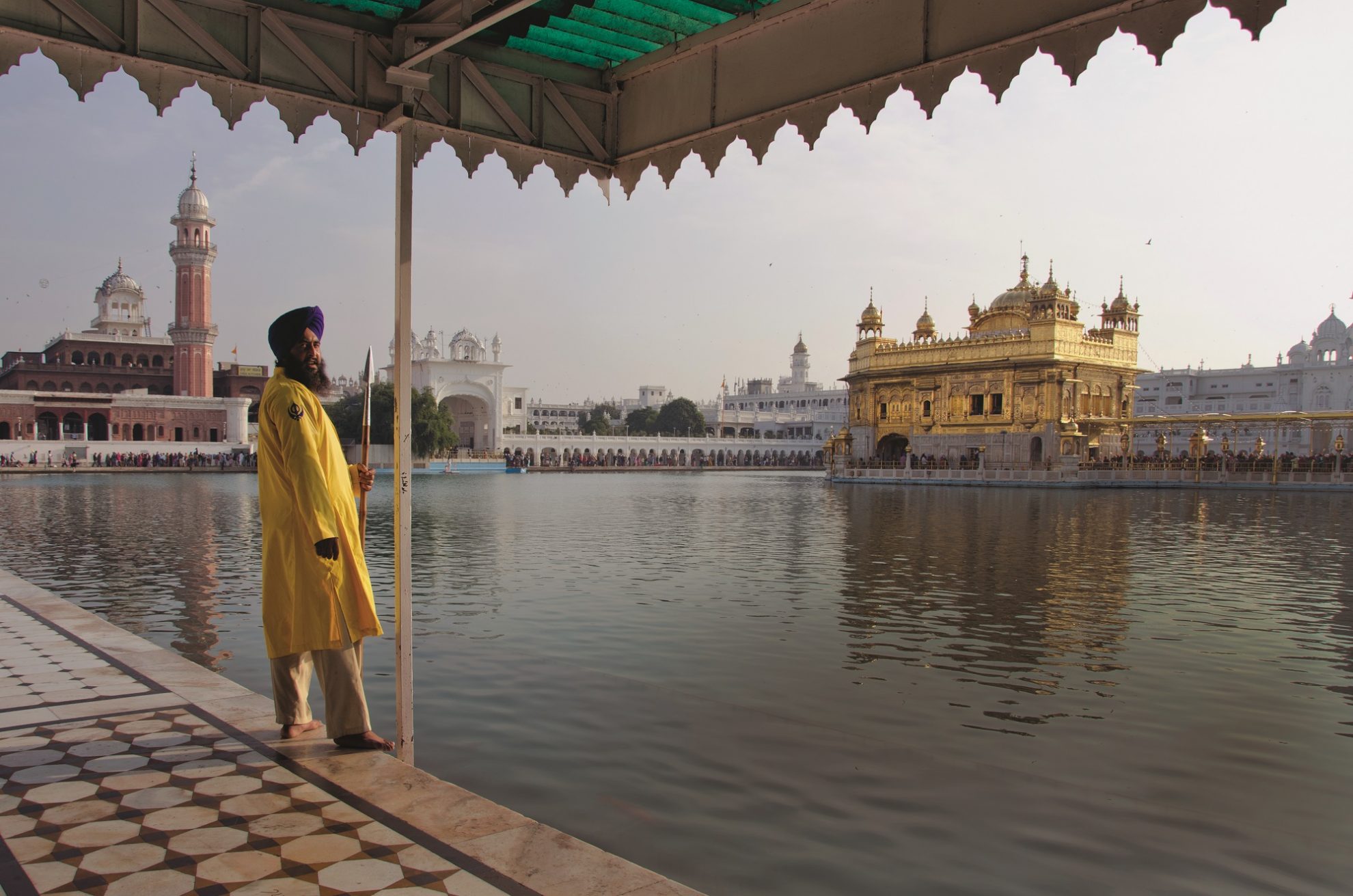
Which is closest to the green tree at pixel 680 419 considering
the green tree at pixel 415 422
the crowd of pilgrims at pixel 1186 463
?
the green tree at pixel 415 422

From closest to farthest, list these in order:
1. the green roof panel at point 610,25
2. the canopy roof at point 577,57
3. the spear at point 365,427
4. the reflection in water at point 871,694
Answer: the spear at point 365,427 < the reflection in water at point 871,694 < the canopy roof at point 577,57 < the green roof panel at point 610,25

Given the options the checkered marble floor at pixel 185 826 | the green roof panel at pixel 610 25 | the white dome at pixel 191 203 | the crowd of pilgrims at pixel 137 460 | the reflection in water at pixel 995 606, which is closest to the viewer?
the checkered marble floor at pixel 185 826

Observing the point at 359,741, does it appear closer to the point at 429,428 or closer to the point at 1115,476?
the point at 1115,476

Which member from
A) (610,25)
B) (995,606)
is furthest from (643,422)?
(610,25)

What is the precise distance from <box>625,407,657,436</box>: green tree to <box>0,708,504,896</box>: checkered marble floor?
92.1 m

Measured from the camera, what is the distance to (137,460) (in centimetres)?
5219

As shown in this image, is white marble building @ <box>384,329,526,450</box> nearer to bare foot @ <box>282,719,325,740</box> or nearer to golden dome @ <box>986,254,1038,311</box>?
golden dome @ <box>986,254,1038,311</box>

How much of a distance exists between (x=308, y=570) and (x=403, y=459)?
1.97 feet

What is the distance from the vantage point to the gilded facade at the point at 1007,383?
41.8 m

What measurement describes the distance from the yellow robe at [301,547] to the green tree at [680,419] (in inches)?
3564

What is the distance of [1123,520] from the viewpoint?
64.6ft

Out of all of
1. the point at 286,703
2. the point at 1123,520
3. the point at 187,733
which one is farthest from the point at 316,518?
the point at 1123,520

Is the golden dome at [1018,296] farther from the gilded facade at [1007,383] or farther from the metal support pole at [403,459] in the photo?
the metal support pole at [403,459]

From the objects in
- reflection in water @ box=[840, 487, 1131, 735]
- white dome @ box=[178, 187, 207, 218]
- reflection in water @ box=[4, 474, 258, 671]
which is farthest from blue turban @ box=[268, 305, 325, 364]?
white dome @ box=[178, 187, 207, 218]
